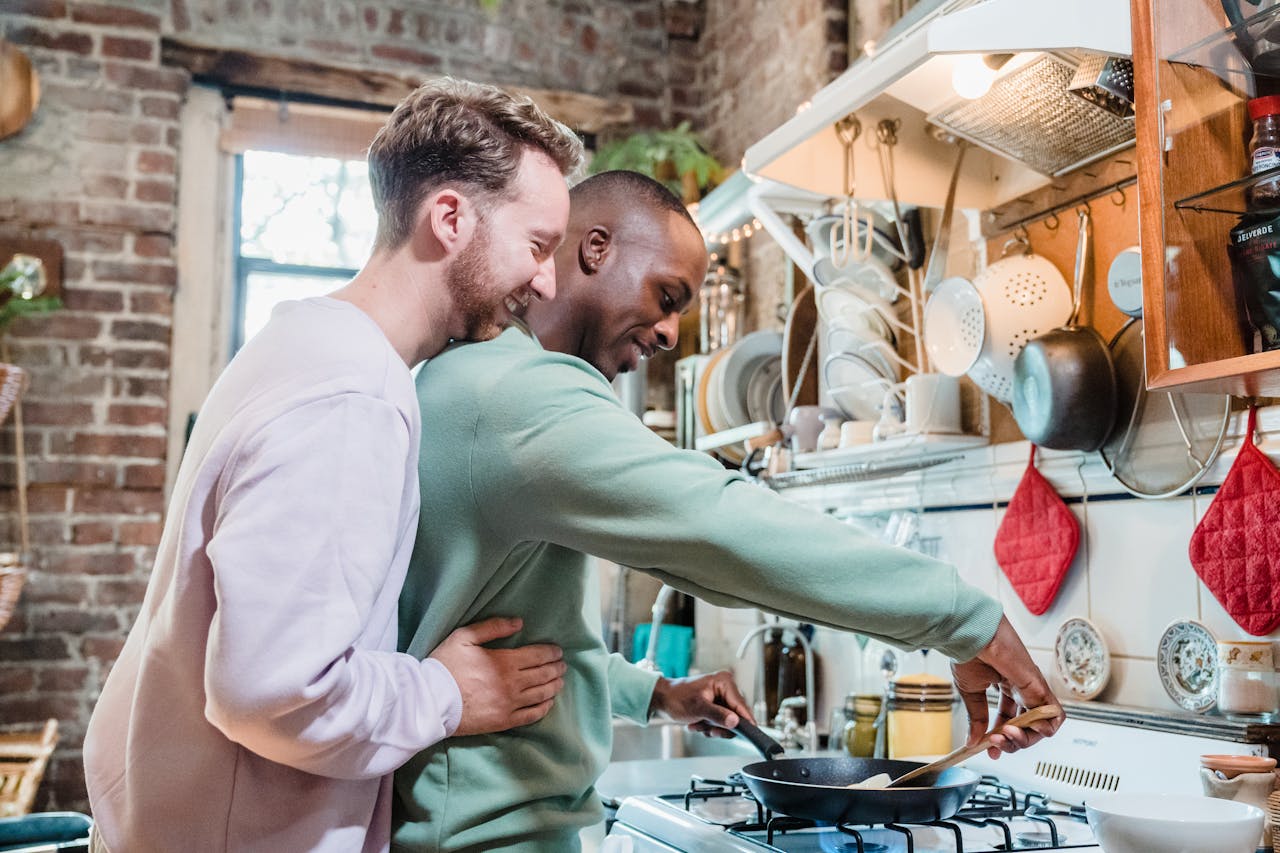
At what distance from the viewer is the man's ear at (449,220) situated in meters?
1.20

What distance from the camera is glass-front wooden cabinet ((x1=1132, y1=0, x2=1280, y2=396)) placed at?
143 centimetres

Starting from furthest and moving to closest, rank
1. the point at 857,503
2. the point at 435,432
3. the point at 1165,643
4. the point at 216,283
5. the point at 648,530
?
the point at 216,283 → the point at 857,503 → the point at 1165,643 → the point at 435,432 → the point at 648,530

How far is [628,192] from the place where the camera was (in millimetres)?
1574

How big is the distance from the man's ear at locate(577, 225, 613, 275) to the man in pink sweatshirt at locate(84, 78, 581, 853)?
0.23 meters

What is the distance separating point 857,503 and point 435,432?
5.51 feet

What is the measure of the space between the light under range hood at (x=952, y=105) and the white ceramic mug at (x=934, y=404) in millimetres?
355

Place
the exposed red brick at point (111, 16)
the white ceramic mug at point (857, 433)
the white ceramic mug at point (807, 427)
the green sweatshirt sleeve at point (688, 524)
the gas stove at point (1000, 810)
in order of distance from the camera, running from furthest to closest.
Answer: the exposed red brick at point (111, 16) → the white ceramic mug at point (807, 427) → the white ceramic mug at point (857, 433) → the gas stove at point (1000, 810) → the green sweatshirt sleeve at point (688, 524)

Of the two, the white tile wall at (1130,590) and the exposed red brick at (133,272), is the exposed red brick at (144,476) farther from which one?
the white tile wall at (1130,590)

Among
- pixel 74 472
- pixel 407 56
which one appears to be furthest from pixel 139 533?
pixel 407 56

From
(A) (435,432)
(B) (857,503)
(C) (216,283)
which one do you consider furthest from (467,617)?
(C) (216,283)

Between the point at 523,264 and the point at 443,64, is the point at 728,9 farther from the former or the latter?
the point at 523,264

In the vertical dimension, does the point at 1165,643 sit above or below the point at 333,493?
below

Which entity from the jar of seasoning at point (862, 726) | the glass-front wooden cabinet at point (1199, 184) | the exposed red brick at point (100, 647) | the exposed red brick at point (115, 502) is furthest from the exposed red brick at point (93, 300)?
the glass-front wooden cabinet at point (1199, 184)

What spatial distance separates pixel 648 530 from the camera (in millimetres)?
1080
